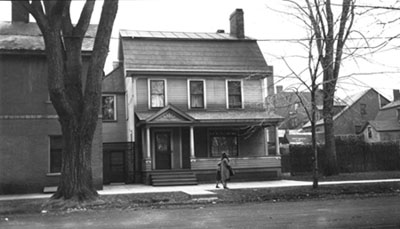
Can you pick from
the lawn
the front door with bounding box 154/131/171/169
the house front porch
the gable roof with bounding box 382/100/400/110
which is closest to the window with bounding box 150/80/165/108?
the house front porch

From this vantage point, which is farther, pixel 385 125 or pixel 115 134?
pixel 385 125

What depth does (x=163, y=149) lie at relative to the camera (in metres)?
26.0

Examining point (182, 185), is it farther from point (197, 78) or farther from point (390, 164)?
point (390, 164)

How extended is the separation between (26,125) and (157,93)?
26.3 feet

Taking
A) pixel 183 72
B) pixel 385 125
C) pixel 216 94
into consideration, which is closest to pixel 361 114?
pixel 385 125

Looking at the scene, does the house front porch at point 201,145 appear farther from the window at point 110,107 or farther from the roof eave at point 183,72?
the window at point 110,107

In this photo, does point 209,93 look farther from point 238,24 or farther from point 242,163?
point 238,24

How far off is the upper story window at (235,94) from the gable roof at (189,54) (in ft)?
2.53

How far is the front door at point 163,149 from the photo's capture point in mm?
25812

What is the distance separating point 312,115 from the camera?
674 inches

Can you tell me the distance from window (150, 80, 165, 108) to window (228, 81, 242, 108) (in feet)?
13.5

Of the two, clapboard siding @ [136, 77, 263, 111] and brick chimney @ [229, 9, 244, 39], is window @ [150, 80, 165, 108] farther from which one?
brick chimney @ [229, 9, 244, 39]

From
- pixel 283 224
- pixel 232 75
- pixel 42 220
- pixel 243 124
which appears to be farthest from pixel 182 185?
pixel 283 224

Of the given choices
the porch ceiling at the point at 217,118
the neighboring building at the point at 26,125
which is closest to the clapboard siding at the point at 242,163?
the porch ceiling at the point at 217,118
